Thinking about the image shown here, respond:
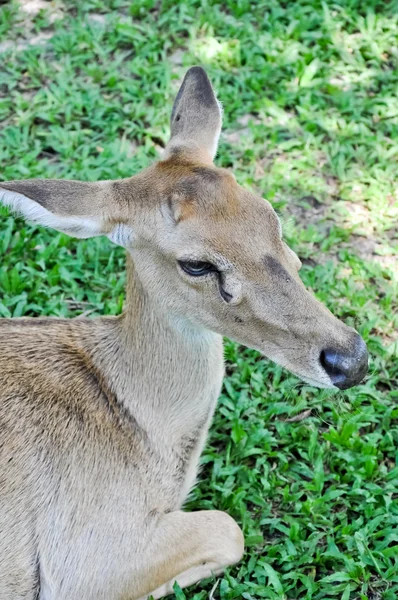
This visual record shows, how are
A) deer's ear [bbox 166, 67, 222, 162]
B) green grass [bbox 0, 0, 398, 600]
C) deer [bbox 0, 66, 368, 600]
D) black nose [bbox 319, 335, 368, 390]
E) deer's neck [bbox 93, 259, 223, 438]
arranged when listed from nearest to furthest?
black nose [bbox 319, 335, 368, 390], deer [bbox 0, 66, 368, 600], deer's neck [bbox 93, 259, 223, 438], deer's ear [bbox 166, 67, 222, 162], green grass [bbox 0, 0, 398, 600]

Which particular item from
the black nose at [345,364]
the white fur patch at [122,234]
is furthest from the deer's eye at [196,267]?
the black nose at [345,364]

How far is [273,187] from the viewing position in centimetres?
623

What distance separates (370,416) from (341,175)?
2.09 meters

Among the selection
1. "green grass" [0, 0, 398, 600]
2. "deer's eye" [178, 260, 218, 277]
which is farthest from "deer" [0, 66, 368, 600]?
"green grass" [0, 0, 398, 600]

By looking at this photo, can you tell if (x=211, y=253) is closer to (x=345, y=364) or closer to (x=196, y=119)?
(x=345, y=364)

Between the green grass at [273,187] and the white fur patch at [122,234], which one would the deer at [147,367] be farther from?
the green grass at [273,187]

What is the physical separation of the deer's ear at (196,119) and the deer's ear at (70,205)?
49 centimetres

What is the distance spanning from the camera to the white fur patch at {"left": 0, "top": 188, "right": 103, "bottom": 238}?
3.53 metres

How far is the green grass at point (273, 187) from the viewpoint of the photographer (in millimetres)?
4578

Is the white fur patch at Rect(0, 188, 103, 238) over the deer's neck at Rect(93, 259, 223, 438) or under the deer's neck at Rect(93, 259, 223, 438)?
over

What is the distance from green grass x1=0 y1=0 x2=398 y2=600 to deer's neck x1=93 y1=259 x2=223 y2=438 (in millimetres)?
674

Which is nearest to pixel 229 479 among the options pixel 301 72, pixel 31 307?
pixel 31 307

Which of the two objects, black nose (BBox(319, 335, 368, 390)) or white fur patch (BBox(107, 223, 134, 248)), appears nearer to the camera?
black nose (BBox(319, 335, 368, 390))

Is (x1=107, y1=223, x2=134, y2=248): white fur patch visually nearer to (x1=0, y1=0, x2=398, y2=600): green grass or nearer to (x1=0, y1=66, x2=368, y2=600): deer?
(x1=0, y1=66, x2=368, y2=600): deer
